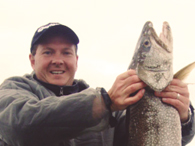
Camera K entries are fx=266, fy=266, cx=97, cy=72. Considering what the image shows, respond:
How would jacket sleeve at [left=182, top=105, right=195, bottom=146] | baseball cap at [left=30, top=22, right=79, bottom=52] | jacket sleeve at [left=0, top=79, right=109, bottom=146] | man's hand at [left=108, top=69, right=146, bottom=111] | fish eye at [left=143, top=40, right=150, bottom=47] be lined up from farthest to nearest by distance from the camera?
baseball cap at [left=30, top=22, right=79, bottom=52], jacket sleeve at [left=182, top=105, right=195, bottom=146], fish eye at [left=143, top=40, right=150, bottom=47], man's hand at [left=108, top=69, right=146, bottom=111], jacket sleeve at [left=0, top=79, right=109, bottom=146]

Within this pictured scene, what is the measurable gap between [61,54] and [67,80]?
439 millimetres

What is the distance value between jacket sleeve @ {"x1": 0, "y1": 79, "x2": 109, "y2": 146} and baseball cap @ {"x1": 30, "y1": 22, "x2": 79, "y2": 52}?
1528mm

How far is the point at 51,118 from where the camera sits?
9.01 feet

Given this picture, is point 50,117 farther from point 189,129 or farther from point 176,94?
point 189,129

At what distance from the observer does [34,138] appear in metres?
2.81

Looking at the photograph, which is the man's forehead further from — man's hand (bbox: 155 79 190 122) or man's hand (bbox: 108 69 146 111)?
man's hand (bbox: 155 79 190 122)

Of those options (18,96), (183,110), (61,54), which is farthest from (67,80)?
(183,110)

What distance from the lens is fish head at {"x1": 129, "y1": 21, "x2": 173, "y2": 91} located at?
2.99 m

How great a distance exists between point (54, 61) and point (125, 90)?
1.76 metres

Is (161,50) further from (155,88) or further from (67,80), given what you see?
(67,80)

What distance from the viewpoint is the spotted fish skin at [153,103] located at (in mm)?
3002

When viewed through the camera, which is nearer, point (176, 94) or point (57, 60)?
point (176, 94)

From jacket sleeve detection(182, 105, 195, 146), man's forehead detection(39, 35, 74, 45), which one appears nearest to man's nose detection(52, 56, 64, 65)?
man's forehead detection(39, 35, 74, 45)

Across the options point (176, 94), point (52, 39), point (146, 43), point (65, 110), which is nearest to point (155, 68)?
point (146, 43)
